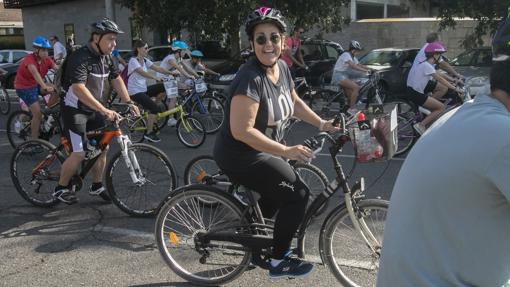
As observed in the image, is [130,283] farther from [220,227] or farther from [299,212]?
[299,212]

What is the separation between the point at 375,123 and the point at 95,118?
3238mm

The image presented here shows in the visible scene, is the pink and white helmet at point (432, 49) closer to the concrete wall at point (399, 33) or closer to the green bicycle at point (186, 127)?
the green bicycle at point (186, 127)

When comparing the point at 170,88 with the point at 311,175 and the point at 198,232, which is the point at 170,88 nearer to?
the point at 311,175

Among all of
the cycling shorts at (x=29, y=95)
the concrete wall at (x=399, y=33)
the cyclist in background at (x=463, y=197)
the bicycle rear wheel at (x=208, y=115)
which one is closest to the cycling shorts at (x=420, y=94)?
the bicycle rear wheel at (x=208, y=115)

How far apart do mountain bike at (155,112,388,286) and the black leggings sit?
10cm

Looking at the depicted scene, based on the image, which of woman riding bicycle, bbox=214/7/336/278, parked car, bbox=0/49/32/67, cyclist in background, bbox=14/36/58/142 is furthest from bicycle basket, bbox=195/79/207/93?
parked car, bbox=0/49/32/67

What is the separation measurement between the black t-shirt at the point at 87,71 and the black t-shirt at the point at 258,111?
2200mm

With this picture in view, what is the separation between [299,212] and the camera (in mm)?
3262

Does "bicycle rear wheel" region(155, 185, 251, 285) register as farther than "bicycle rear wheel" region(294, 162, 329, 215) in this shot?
No

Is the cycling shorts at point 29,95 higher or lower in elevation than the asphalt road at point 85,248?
higher

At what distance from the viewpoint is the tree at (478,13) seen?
14734 millimetres

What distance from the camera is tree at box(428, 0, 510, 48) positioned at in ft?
48.3

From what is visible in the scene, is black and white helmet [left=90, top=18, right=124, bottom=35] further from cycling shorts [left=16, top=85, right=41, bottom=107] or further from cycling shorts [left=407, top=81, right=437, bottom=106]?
cycling shorts [left=407, top=81, right=437, bottom=106]

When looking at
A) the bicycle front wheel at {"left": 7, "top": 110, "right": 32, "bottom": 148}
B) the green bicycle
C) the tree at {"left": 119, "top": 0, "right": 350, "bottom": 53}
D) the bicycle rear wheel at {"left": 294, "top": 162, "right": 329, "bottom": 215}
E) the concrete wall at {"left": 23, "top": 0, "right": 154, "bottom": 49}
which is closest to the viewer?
the bicycle rear wheel at {"left": 294, "top": 162, "right": 329, "bottom": 215}
